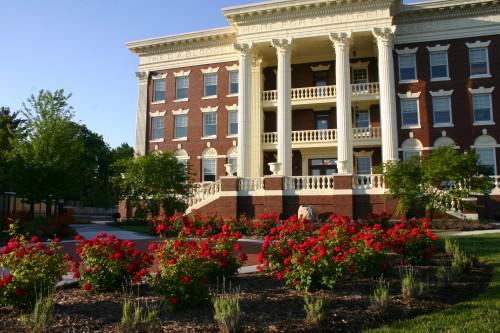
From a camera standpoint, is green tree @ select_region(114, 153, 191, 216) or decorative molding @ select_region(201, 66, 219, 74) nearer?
green tree @ select_region(114, 153, 191, 216)

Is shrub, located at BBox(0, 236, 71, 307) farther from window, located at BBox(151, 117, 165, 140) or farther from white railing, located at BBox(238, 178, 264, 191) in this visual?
window, located at BBox(151, 117, 165, 140)

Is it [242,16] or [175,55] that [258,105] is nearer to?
[242,16]

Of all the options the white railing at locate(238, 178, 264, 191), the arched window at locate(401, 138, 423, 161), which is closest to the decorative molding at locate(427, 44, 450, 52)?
the arched window at locate(401, 138, 423, 161)

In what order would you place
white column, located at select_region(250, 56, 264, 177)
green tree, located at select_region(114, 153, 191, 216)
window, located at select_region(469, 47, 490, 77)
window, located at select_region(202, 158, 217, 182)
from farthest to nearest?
window, located at select_region(202, 158, 217, 182)
white column, located at select_region(250, 56, 264, 177)
window, located at select_region(469, 47, 490, 77)
green tree, located at select_region(114, 153, 191, 216)

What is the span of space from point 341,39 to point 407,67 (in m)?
5.60

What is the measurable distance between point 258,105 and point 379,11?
34.1ft

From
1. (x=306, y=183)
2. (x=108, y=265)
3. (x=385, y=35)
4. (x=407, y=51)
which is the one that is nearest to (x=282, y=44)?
(x=385, y=35)

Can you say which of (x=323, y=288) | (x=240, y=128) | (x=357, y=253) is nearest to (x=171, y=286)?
(x=323, y=288)

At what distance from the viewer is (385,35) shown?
2819cm

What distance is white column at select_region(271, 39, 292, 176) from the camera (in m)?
28.7

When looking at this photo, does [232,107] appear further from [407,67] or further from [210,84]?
[407,67]

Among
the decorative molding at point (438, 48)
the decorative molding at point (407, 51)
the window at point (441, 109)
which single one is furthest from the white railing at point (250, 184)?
the decorative molding at point (438, 48)

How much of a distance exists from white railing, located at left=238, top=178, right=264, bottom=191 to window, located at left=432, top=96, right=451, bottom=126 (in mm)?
13089

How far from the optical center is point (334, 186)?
82.1 ft
